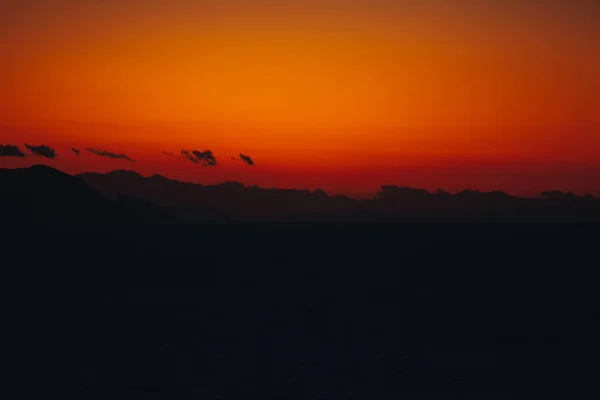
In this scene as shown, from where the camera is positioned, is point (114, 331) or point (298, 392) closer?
point (298, 392)

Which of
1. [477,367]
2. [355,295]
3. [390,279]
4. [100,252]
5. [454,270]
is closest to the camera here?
[477,367]

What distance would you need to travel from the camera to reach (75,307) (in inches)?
2783

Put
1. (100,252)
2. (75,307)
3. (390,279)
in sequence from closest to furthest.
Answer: (75,307)
(390,279)
(100,252)

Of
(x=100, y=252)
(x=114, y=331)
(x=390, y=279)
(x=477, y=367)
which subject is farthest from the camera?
(x=100, y=252)

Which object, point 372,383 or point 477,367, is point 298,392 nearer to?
point 372,383

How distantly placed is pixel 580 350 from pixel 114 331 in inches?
1274

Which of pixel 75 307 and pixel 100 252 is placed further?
pixel 100 252

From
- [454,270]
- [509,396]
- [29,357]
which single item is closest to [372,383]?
[509,396]

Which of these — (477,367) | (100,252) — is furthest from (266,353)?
(100,252)

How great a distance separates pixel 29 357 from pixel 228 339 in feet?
42.8

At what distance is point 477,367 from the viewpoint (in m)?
43.6

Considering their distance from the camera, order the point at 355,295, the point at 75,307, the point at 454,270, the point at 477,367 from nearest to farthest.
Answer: the point at 477,367 → the point at 75,307 → the point at 355,295 → the point at 454,270

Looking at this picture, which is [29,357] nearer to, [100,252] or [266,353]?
[266,353]

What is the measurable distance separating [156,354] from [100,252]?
128953mm
